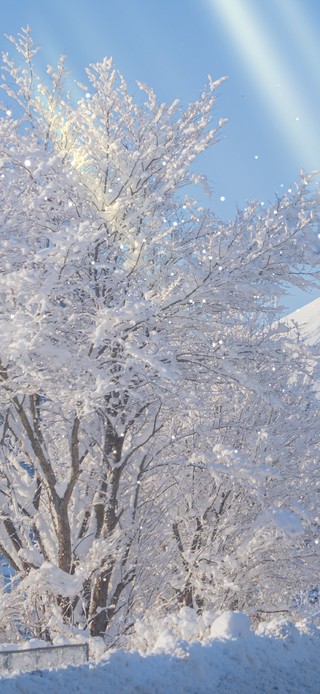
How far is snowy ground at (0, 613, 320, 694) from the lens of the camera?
263cm

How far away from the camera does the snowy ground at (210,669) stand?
263 centimetres

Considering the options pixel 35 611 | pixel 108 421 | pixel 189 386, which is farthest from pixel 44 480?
pixel 189 386

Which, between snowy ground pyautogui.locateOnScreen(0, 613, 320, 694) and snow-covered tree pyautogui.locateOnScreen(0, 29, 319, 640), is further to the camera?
snow-covered tree pyautogui.locateOnScreen(0, 29, 319, 640)

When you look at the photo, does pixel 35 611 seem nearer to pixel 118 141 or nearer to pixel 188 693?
pixel 188 693

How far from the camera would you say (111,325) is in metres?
5.50

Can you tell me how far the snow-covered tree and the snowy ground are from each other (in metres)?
2.38

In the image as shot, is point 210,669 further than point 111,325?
No

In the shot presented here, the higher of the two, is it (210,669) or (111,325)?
(111,325)

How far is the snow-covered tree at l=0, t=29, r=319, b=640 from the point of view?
239 inches

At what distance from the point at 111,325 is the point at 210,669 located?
3117mm

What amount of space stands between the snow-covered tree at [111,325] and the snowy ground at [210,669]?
238cm

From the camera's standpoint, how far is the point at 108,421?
291 inches

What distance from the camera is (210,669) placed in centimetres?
301

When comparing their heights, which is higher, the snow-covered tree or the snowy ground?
the snow-covered tree
